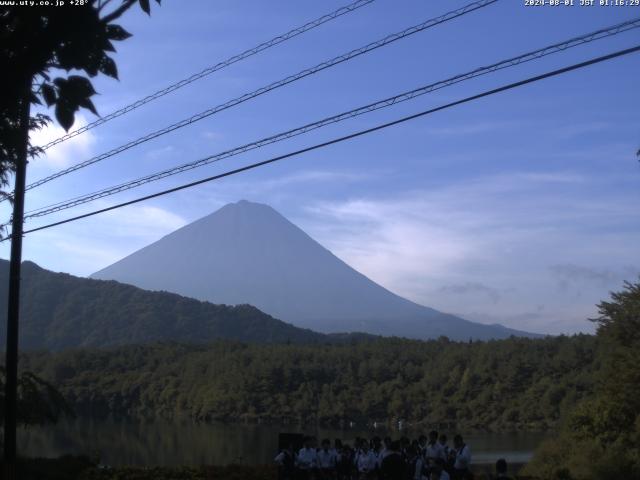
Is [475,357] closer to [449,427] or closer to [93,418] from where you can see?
[449,427]

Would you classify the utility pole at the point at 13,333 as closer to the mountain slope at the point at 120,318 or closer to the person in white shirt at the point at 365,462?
the person in white shirt at the point at 365,462

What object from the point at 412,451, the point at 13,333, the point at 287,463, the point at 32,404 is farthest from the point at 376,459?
the point at 32,404

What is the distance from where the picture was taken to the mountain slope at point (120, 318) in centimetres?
14875

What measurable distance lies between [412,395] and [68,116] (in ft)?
235

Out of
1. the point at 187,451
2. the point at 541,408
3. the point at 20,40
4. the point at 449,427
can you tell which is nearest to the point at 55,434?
the point at 187,451

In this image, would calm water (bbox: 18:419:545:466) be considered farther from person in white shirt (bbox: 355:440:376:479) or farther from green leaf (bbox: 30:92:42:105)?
green leaf (bbox: 30:92:42:105)

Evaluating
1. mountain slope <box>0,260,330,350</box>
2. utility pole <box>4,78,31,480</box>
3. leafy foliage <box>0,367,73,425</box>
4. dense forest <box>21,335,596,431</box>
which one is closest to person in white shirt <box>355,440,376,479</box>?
utility pole <box>4,78,31,480</box>

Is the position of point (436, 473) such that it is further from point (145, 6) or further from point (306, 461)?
point (306, 461)

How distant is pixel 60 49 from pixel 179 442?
51352 mm

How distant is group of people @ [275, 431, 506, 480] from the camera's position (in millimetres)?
12781

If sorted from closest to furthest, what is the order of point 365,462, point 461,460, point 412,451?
point 461,460 → point 412,451 → point 365,462

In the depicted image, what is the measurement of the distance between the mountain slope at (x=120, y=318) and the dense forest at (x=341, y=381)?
49.8m

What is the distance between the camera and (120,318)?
156250mm

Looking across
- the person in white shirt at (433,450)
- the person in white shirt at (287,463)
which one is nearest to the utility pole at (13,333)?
the person in white shirt at (287,463)
